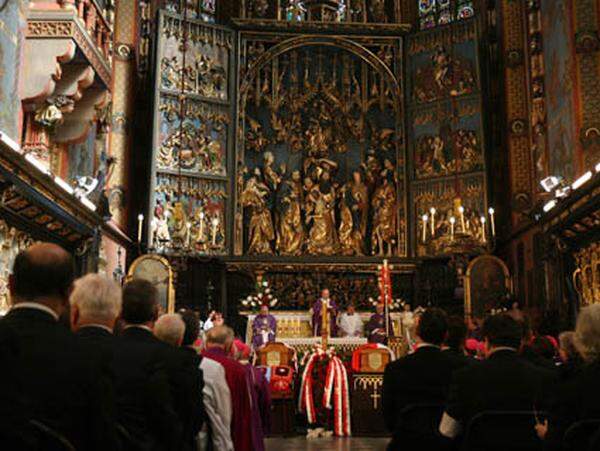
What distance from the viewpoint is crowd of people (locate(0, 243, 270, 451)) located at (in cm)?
259

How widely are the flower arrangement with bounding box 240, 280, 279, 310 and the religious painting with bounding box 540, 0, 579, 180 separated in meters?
8.01

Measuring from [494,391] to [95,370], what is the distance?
2.48 m

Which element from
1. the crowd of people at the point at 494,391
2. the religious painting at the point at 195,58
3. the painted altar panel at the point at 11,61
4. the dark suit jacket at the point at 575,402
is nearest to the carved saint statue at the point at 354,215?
the religious painting at the point at 195,58

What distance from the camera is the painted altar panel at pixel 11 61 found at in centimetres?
1082

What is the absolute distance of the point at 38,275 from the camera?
2803 millimetres

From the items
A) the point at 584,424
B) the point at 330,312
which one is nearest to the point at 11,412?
the point at 584,424

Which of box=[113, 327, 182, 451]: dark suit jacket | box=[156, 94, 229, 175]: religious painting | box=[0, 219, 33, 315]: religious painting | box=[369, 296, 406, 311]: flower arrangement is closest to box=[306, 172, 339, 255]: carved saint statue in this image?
box=[369, 296, 406, 311]: flower arrangement

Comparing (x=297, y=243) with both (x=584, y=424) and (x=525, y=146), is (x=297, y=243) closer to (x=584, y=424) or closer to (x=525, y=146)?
(x=525, y=146)

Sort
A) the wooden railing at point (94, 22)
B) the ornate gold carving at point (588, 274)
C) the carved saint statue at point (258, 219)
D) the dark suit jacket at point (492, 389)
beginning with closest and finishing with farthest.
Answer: the dark suit jacket at point (492, 389)
the ornate gold carving at point (588, 274)
the wooden railing at point (94, 22)
the carved saint statue at point (258, 219)

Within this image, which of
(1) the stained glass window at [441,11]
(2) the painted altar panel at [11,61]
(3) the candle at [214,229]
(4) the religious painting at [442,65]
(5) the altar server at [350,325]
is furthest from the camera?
(1) the stained glass window at [441,11]

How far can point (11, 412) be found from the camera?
2.46 m

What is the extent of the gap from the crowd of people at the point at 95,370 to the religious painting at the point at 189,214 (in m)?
13.5

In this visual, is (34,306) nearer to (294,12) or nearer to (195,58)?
(195,58)

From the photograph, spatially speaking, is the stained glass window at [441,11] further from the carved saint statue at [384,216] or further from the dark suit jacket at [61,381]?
the dark suit jacket at [61,381]
